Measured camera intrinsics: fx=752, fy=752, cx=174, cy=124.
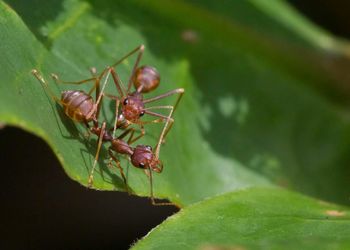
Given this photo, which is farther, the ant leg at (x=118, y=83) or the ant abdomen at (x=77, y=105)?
the ant leg at (x=118, y=83)

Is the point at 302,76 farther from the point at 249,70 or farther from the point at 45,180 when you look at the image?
the point at 45,180

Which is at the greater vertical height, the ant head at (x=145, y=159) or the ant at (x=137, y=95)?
the ant at (x=137, y=95)

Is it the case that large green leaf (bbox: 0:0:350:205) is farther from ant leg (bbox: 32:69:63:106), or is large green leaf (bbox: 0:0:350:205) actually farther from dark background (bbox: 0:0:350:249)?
dark background (bbox: 0:0:350:249)

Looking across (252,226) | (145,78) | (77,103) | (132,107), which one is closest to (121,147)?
(132,107)

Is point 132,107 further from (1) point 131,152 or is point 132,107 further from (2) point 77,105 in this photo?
(2) point 77,105

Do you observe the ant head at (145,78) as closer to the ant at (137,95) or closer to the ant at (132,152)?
the ant at (137,95)

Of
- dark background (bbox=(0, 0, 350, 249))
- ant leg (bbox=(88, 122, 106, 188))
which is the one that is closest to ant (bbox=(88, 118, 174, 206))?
ant leg (bbox=(88, 122, 106, 188))

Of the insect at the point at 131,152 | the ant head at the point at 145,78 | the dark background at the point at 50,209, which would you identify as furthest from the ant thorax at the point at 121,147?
the dark background at the point at 50,209
